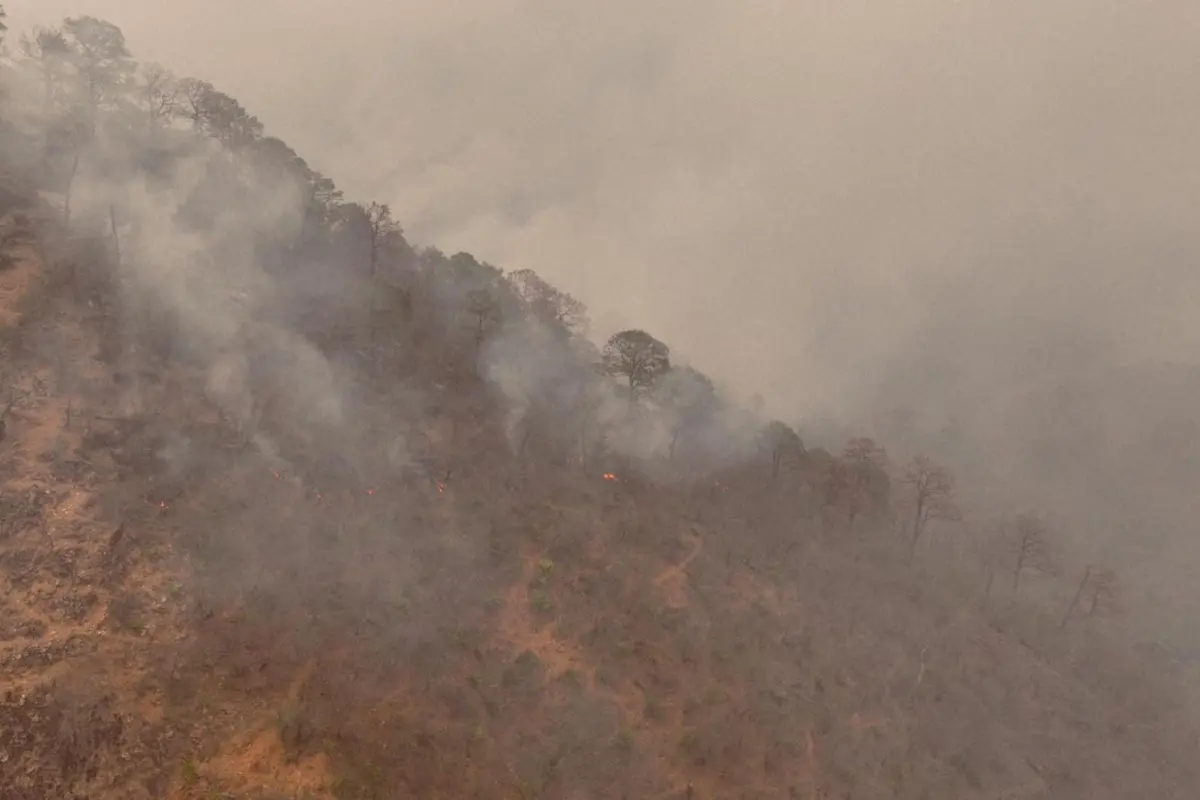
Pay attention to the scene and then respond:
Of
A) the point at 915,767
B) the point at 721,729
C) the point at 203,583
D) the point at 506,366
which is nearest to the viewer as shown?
the point at 203,583

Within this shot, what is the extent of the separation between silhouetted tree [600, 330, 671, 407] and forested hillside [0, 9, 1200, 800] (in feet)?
1.05

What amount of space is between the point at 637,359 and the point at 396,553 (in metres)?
25.2

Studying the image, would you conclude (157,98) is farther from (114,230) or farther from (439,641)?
(439,641)

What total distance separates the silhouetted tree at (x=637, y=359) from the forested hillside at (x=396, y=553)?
32 centimetres

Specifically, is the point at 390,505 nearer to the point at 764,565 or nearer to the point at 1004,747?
the point at 764,565

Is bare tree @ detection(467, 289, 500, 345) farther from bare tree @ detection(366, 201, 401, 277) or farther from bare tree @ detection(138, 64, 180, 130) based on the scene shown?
bare tree @ detection(138, 64, 180, 130)

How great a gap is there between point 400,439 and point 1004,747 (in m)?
41.0

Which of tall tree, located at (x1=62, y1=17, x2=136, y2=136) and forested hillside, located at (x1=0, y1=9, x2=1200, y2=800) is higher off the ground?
tall tree, located at (x1=62, y1=17, x2=136, y2=136)

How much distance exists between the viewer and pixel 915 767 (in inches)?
1575

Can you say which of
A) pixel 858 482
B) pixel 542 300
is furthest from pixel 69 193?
pixel 858 482

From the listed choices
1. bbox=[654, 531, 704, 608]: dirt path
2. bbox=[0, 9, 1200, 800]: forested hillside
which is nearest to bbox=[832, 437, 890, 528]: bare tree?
bbox=[0, 9, 1200, 800]: forested hillside

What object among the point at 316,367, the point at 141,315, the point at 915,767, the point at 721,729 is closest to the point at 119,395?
the point at 141,315

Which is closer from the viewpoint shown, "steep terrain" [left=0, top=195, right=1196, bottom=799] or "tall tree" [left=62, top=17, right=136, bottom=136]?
"steep terrain" [left=0, top=195, right=1196, bottom=799]

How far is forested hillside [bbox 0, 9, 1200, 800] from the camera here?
2814 cm
